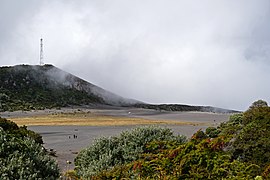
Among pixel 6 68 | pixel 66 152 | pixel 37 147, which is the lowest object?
Answer: pixel 66 152

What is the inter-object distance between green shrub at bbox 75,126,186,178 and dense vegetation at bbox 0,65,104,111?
314 ft

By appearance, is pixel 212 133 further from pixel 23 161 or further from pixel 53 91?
pixel 53 91

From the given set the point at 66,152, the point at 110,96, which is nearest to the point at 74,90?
the point at 110,96

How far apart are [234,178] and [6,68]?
443ft

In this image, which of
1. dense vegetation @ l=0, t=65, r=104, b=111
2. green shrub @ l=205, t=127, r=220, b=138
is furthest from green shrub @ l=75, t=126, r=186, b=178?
dense vegetation @ l=0, t=65, r=104, b=111

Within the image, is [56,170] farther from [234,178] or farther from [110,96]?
[110,96]

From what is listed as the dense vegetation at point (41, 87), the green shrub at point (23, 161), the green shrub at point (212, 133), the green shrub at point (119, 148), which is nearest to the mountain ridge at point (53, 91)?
the dense vegetation at point (41, 87)

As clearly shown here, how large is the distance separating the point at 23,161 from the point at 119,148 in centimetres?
310

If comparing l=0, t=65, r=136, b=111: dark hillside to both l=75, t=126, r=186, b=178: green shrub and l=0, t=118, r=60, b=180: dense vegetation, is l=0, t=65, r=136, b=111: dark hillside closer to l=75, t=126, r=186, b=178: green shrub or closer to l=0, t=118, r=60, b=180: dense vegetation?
l=75, t=126, r=186, b=178: green shrub

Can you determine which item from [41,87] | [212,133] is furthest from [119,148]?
[41,87]

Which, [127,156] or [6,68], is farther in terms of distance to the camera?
[6,68]

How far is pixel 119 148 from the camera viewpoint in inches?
367

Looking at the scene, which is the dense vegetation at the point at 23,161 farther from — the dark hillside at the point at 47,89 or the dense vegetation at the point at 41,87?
the dense vegetation at the point at 41,87

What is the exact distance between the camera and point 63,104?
11719 centimetres
